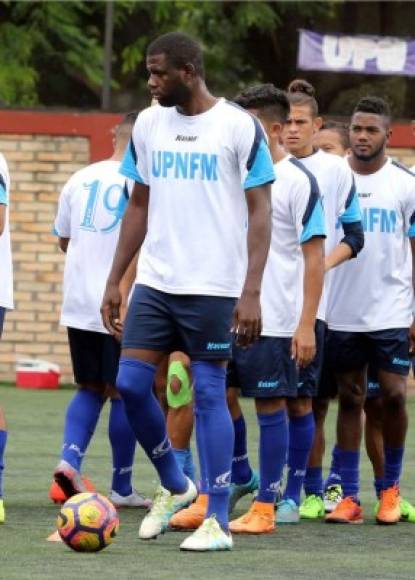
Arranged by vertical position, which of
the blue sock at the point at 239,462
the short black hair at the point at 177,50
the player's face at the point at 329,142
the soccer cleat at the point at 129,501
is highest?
the short black hair at the point at 177,50

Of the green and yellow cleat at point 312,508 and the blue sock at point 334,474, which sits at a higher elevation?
the blue sock at point 334,474

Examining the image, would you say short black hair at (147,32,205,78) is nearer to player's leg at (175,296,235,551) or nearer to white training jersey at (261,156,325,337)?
player's leg at (175,296,235,551)

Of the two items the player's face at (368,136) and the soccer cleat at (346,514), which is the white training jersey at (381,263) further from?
the soccer cleat at (346,514)

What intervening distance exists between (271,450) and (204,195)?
148cm

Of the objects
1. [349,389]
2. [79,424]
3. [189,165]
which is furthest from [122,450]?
[189,165]

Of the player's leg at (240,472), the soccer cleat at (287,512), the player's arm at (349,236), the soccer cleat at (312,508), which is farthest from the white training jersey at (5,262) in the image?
the soccer cleat at (312,508)

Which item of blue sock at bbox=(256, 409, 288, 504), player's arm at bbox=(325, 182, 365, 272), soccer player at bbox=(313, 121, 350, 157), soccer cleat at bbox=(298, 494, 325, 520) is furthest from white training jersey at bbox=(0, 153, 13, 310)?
soccer player at bbox=(313, 121, 350, 157)

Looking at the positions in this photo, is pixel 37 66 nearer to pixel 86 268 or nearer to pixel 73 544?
pixel 86 268

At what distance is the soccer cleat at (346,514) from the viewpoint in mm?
9180

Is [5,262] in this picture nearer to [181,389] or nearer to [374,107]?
[181,389]

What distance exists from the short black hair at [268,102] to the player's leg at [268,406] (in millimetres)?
1037

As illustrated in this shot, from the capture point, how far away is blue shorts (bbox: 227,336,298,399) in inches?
338

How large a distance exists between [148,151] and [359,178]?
2041 mm

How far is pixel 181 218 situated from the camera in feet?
25.3
